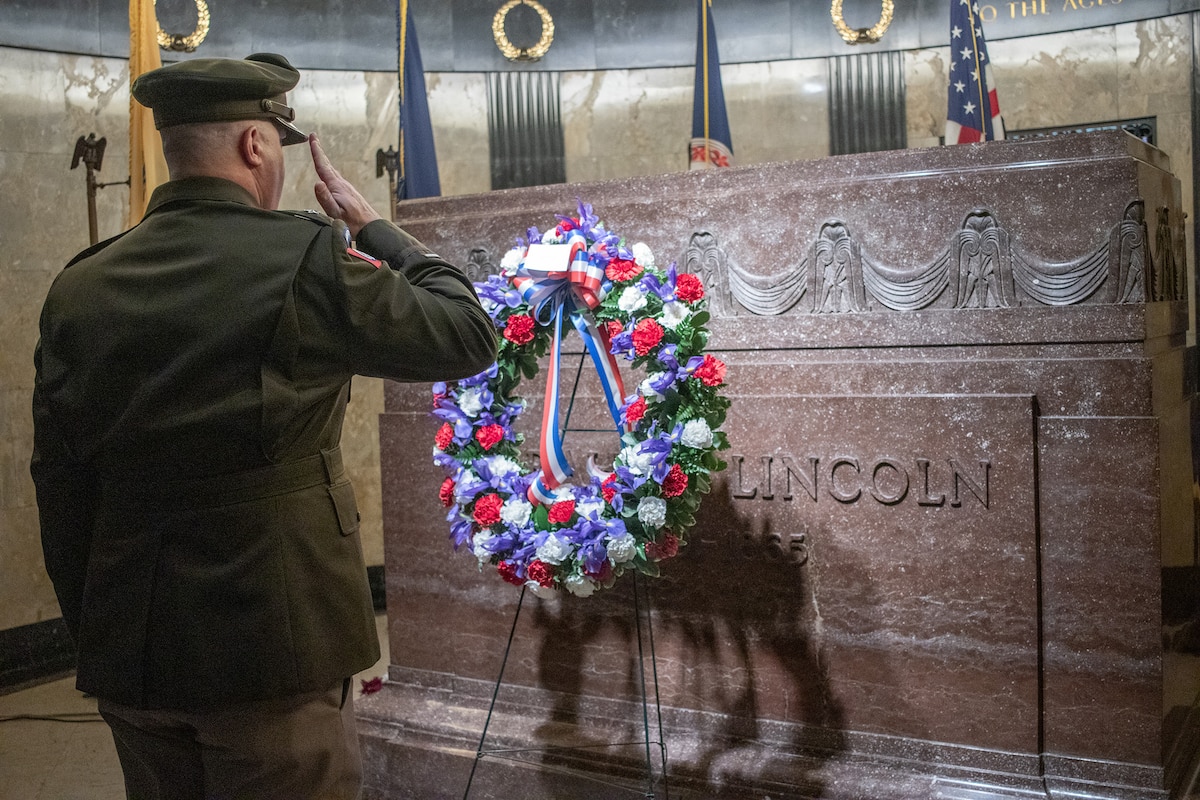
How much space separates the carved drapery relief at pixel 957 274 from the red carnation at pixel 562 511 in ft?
3.00

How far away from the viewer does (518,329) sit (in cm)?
306

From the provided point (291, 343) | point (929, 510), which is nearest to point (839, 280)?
point (929, 510)

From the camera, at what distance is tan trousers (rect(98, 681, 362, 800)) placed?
1.80 meters

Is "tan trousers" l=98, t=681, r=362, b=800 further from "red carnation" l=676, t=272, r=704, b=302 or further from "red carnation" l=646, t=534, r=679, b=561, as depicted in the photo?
"red carnation" l=676, t=272, r=704, b=302

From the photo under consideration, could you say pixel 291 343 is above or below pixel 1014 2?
below

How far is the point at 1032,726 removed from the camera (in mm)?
3031

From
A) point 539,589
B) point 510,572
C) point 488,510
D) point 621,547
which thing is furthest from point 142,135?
point 621,547

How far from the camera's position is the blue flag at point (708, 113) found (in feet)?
21.5

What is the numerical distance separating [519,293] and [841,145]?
4.90 metres

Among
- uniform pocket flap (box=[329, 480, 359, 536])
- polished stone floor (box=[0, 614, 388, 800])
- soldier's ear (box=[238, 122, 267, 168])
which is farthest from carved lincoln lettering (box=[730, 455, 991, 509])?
polished stone floor (box=[0, 614, 388, 800])

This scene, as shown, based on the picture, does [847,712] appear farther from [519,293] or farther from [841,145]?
[841,145]

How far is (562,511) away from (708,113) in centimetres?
433

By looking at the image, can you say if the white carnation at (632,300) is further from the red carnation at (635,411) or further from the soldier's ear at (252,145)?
the soldier's ear at (252,145)

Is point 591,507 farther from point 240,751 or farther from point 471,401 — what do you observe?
point 240,751
